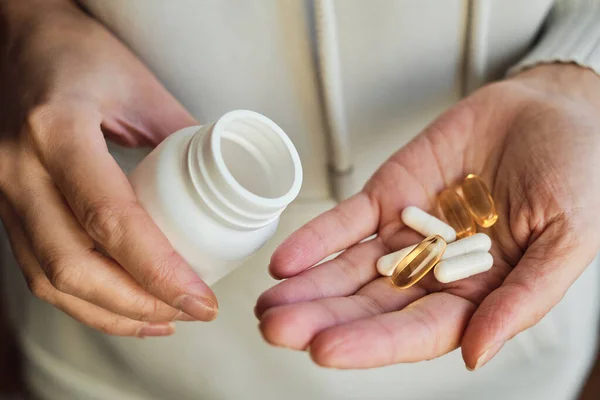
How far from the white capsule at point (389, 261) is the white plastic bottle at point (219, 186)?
13cm

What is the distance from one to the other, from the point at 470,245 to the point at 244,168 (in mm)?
270

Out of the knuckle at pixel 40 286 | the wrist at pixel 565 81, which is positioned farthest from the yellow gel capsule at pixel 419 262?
the knuckle at pixel 40 286

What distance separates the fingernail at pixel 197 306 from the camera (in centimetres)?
53

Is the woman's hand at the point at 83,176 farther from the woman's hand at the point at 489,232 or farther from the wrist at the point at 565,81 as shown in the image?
the wrist at the point at 565,81

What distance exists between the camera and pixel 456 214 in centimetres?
73

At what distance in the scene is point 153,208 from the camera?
22.1 inches

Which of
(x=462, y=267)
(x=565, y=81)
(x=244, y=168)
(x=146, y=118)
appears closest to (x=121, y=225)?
(x=244, y=168)

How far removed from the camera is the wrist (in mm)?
729

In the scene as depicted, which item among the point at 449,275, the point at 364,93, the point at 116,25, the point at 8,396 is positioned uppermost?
the point at 116,25

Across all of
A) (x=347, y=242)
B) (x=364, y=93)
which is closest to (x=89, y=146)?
(x=347, y=242)

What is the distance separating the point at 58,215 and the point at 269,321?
26 centimetres

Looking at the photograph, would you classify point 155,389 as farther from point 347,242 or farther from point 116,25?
point 116,25

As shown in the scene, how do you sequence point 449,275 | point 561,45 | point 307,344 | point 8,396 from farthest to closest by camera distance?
1. point 8,396
2. point 561,45
3. point 449,275
4. point 307,344

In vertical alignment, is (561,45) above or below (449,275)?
above
